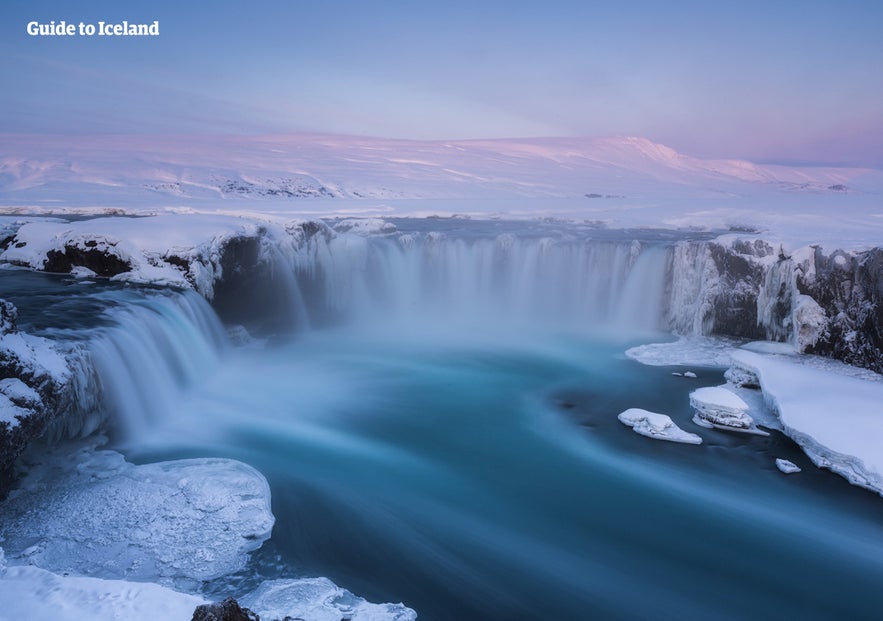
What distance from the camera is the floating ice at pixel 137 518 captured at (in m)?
4.25

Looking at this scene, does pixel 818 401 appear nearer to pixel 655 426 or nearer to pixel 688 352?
pixel 655 426

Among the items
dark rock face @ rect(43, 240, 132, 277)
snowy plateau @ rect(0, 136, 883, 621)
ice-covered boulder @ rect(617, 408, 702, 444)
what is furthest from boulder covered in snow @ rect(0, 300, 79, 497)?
ice-covered boulder @ rect(617, 408, 702, 444)

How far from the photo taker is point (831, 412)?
714 cm

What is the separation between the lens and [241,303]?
1141cm

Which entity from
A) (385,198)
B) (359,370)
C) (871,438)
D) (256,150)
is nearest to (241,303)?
(359,370)

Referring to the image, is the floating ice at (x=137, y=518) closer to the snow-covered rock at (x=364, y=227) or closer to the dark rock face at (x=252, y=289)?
the dark rock face at (x=252, y=289)

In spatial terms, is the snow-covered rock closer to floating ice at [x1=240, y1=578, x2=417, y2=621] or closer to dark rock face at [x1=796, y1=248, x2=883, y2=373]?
dark rock face at [x1=796, y1=248, x2=883, y2=373]

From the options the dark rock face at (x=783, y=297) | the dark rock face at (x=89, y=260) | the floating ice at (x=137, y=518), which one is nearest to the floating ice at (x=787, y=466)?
the dark rock face at (x=783, y=297)

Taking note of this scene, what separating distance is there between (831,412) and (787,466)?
3.96ft

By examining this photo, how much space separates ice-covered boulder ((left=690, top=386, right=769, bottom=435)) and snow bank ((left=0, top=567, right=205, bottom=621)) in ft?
21.2

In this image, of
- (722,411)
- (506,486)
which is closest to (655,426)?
(722,411)

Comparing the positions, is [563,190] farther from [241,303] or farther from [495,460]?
[495,460]

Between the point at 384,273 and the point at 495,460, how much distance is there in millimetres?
8623

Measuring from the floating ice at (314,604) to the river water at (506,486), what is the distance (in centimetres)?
16
